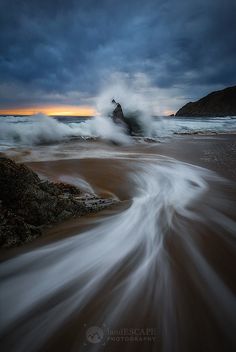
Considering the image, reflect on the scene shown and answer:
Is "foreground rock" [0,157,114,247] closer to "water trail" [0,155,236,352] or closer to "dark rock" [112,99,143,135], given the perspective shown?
"water trail" [0,155,236,352]

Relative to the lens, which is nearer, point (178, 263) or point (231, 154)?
point (178, 263)

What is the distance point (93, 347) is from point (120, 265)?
773 mm

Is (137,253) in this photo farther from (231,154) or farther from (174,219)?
(231,154)

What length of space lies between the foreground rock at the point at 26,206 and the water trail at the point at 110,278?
0.91ft

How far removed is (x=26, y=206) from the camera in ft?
8.27

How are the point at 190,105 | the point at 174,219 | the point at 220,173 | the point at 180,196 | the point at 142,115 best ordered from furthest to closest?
the point at 190,105 < the point at 142,115 < the point at 220,173 < the point at 180,196 < the point at 174,219

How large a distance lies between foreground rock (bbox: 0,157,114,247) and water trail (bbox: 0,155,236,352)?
278 millimetres

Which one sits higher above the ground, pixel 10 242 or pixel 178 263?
pixel 10 242

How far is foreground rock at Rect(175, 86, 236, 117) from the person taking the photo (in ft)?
309

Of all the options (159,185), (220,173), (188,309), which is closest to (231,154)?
(220,173)

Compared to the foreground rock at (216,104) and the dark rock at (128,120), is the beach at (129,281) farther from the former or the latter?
the foreground rock at (216,104)

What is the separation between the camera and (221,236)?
2480 mm

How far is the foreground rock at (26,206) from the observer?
89.5 inches

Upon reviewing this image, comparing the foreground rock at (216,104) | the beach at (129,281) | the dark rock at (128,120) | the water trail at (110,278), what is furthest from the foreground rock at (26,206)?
the foreground rock at (216,104)
